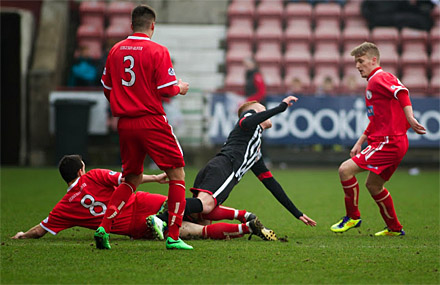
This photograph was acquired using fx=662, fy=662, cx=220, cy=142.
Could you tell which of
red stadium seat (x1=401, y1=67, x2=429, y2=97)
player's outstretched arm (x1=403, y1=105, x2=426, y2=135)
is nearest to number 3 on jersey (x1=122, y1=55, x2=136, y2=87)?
player's outstretched arm (x1=403, y1=105, x2=426, y2=135)

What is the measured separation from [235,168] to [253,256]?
1.27 metres

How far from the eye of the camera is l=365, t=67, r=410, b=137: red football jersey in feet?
19.9

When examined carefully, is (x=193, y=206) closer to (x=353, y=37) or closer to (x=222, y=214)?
(x=222, y=214)

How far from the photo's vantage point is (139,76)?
4.97m

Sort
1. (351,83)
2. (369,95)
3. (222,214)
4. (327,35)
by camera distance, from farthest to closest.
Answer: (327,35) < (351,83) < (369,95) < (222,214)

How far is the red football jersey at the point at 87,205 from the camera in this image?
18.4 ft

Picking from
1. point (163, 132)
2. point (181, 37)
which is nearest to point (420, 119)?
point (181, 37)

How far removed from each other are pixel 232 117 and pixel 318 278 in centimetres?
1084

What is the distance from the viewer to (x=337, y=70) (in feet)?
57.3

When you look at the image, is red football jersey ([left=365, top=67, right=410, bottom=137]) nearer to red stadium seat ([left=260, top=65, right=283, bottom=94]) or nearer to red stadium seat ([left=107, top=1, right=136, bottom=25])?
red stadium seat ([left=260, top=65, right=283, bottom=94])

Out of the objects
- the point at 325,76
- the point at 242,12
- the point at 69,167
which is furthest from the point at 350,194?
the point at 242,12

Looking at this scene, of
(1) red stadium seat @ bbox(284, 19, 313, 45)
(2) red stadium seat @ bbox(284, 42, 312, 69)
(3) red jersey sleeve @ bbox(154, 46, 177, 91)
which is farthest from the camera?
(1) red stadium seat @ bbox(284, 19, 313, 45)

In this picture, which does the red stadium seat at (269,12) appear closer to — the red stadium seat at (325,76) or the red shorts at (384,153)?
the red stadium seat at (325,76)

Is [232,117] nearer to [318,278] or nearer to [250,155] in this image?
[250,155]
